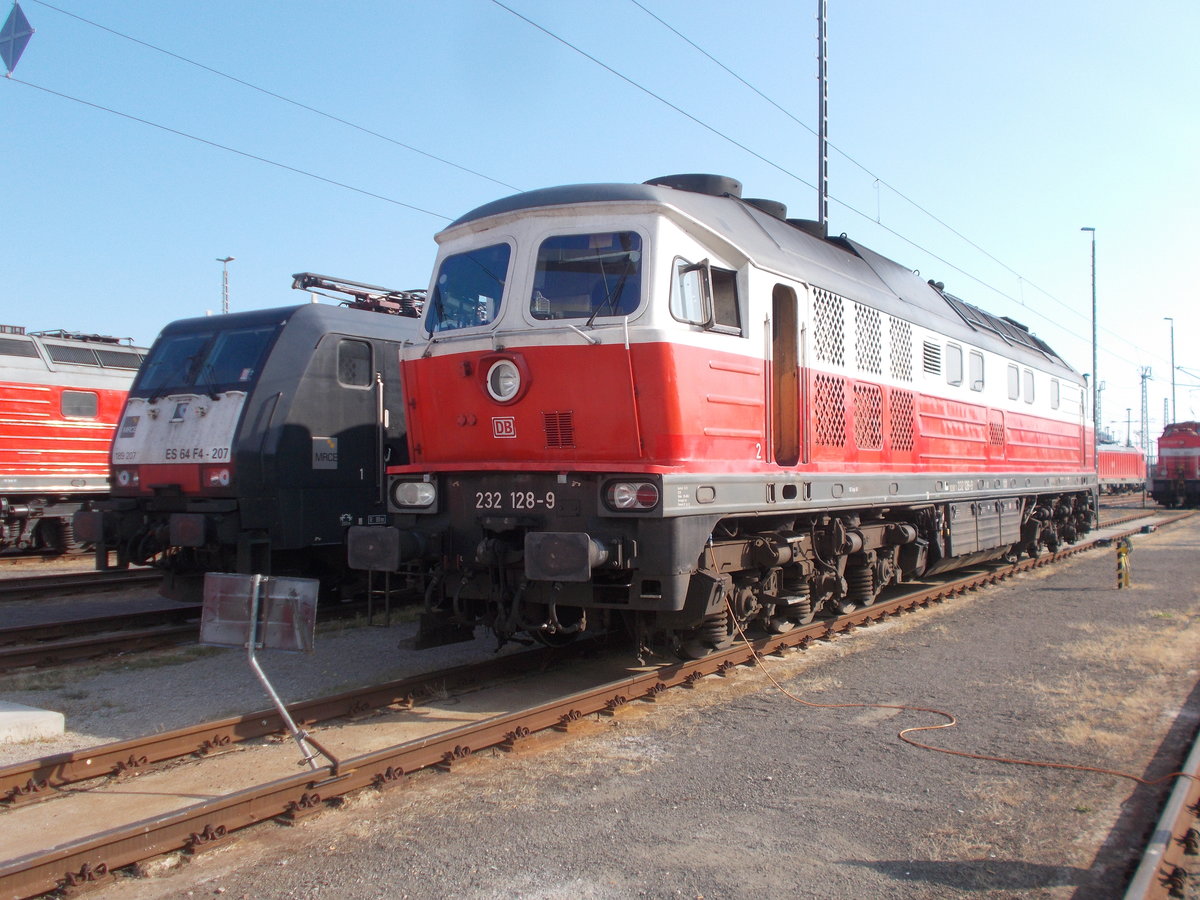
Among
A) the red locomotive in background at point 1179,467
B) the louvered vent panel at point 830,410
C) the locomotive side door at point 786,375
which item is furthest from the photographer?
the red locomotive in background at point 1179,467

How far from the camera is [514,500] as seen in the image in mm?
6750

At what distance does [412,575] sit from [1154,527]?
946 inches

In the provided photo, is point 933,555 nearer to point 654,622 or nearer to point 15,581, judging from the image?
point 654,622

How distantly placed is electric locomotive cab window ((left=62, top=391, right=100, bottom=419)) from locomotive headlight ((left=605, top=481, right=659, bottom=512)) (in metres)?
13.8

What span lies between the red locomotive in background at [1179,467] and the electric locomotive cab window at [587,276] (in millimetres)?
40324

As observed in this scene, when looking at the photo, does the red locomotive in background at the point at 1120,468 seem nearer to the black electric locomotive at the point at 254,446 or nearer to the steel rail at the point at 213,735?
the black electric locomotive at the point at 254,446

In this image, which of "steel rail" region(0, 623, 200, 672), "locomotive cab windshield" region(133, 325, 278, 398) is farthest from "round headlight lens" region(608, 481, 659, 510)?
"steel rail" region(0, 623, 200, 672)

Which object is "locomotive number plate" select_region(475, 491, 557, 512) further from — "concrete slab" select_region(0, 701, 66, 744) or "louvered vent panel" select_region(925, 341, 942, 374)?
"louvered vent panel" select_region(925, 341, 942, 374)

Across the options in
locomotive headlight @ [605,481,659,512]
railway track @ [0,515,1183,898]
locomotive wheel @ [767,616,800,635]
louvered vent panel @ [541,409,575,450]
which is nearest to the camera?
railway track @ [0,515,1183,898]

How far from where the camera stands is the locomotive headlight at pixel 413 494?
7214 millimetres

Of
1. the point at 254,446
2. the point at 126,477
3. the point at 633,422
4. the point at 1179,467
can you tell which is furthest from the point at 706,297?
the point at 1179,467

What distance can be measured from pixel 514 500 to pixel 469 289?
1717 mm

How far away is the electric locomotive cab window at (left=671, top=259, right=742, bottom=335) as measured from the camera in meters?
6.57

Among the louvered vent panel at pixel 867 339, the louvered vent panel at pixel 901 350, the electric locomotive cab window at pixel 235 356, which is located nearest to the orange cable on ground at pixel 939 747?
the louvered vent panel at pixel 867 339
